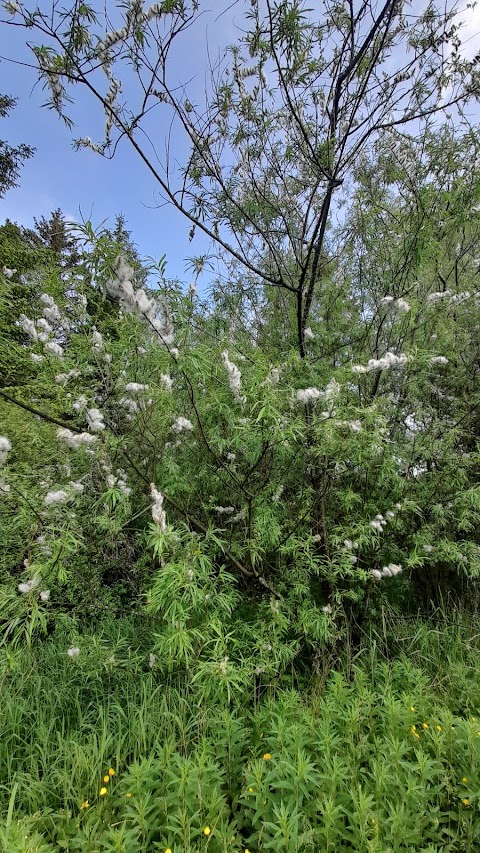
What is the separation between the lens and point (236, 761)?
69.9 inches

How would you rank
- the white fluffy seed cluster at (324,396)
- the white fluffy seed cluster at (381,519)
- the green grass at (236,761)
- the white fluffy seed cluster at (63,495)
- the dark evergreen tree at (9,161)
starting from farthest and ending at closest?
the dark evergreen tree at (9,161) → the white fluffy seed cluster at (381,519) → the white fluffy seed cluster at (324,396) → the white fluffy seed cluster at (63,495) → the green grass at (236,761)

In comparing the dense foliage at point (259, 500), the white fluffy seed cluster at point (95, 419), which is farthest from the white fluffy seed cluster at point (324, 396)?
the white fluffy seed cluster at point (95, 419)

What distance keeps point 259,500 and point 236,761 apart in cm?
130

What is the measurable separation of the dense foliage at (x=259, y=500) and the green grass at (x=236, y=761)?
0.05 feet

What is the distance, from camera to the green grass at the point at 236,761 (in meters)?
1.40

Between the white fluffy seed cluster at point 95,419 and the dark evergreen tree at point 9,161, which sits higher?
the dark evergreen tree at point 9,161

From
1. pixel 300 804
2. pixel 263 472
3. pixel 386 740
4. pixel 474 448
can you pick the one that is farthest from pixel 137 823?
pixel 474 448

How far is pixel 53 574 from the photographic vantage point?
179 centimetres

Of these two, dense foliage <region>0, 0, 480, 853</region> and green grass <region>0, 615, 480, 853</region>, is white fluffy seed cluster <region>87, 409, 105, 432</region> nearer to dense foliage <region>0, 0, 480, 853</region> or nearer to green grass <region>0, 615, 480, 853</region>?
dense foliage <region>0, 0, 480, 853</region>

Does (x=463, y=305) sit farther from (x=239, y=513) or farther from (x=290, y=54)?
(x=239, y=513)

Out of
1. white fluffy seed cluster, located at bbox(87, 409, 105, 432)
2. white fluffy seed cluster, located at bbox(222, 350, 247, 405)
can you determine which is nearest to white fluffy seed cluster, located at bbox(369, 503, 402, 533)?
white fluffy seed cluster, located at bbox(222, 350, 247, 405)

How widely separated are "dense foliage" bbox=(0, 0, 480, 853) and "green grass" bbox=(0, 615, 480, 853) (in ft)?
0.05

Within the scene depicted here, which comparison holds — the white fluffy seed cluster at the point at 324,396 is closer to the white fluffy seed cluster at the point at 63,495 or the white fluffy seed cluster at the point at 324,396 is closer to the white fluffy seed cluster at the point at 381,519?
the white fluffy seed cluster at the point at 381,519

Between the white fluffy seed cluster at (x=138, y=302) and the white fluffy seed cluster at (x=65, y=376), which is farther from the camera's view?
the white fluffy seed cluster at (x=65, y=376)
